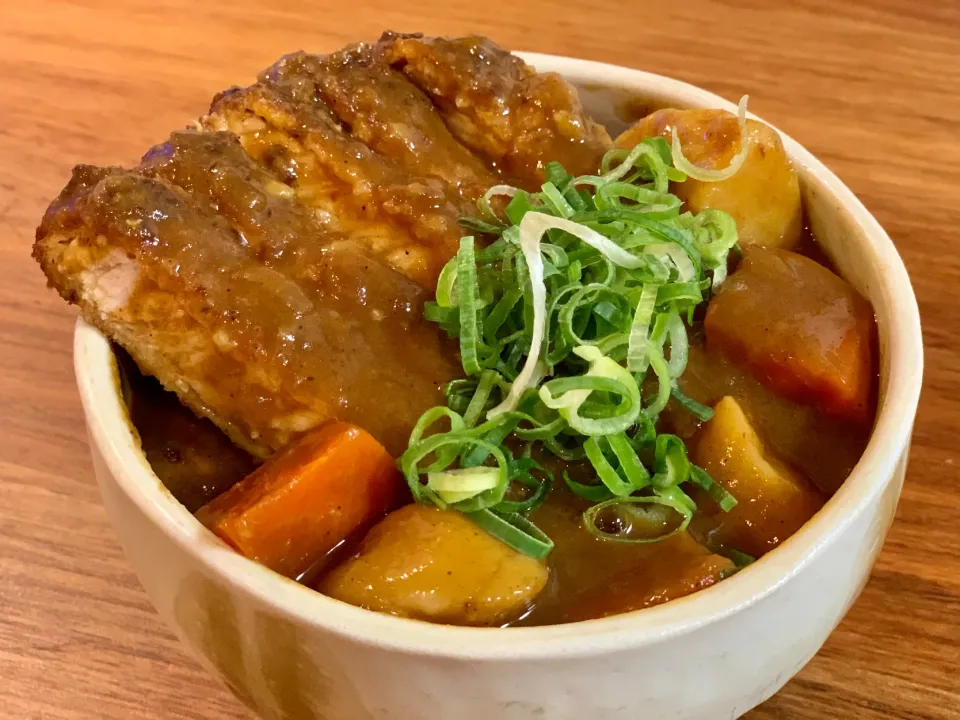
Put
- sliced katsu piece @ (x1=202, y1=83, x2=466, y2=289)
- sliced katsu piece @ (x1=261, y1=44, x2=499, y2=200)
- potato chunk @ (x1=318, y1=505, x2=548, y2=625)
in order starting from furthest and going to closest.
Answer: sliced katsu piece @ (x1=261, y1=44, x2=499, y2=200) < sliced katsu piece @ (x1=202, y1=83, x2=466, y2=289) < potato chunk @ (x1=318, y1=505, x2=548, y2=625)

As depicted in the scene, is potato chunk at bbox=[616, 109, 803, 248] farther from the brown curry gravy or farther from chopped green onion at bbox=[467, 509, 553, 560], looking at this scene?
chopped green onion at bbox=[467, 509, 553, 560]

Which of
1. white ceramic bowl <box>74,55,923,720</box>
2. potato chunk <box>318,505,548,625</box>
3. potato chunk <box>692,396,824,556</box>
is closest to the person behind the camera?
white ceramic bowl <box>74,55,923,720</box>

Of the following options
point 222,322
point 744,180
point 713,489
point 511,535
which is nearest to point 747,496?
point 713,489

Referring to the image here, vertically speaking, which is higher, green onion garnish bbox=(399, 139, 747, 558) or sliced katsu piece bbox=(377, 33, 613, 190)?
sliced katsu piece bbox=(377, 33, 613, 190)

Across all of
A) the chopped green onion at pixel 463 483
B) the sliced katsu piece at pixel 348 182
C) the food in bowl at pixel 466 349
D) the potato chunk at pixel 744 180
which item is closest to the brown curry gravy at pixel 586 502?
the food in bowl at pixel 466 349

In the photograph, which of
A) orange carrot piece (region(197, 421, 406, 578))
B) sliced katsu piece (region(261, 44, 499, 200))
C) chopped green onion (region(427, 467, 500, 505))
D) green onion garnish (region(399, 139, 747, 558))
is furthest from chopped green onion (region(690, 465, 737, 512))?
sliced katsu piece (region(261, 44, 499, 200))

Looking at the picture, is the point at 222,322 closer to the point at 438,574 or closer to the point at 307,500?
the point at 307,500

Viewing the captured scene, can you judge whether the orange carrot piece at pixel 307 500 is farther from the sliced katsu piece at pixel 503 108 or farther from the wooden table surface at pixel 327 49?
the sliced katsu piece at pixel 503 108
